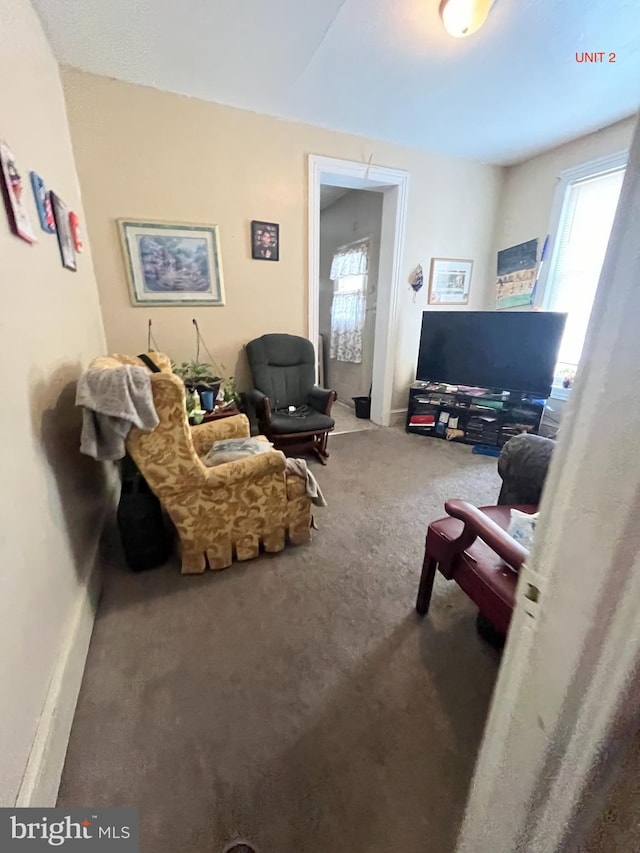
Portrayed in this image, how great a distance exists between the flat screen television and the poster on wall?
75 centimetres

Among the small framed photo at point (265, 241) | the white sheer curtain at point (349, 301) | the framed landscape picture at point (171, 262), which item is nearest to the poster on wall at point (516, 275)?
the white sheer curtain at point (349, 301)

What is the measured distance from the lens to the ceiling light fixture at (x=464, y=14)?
1.62 meters

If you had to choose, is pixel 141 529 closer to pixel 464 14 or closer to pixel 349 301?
pixel 464 14

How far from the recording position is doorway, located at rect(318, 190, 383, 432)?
4.03 metres

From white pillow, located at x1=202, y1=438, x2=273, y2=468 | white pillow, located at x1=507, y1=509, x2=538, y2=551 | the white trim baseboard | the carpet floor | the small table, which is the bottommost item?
the carpet floor

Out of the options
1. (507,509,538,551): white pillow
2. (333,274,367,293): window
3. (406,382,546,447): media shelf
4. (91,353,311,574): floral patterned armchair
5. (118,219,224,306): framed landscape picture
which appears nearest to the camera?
(507,509,538,551): white pillow

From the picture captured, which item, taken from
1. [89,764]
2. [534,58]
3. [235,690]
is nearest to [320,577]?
[235,690]

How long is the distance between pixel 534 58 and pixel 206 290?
8.50 ft

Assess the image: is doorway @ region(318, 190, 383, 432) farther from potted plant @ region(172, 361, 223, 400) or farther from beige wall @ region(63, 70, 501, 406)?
potted plant @ region(172, 361, 223, 400)

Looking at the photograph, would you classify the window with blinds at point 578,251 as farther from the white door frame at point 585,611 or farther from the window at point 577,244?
the white door frame at point 585,611

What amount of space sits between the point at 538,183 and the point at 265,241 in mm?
2769

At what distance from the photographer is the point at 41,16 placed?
69.2 inches

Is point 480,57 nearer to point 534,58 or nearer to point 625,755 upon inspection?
point 534,58

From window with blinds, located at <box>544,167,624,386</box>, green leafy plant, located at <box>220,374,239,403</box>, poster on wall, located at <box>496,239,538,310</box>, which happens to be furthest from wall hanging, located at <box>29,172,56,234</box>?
poster on wall, located at <box>496,239,538,310</box>
